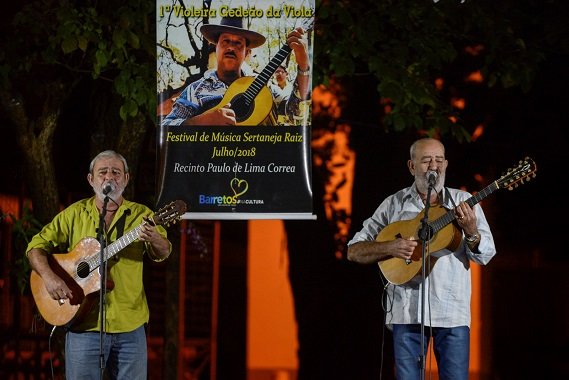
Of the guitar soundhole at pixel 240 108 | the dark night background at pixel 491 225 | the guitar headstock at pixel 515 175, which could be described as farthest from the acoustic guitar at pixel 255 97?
the dark night background at pixel 491 225

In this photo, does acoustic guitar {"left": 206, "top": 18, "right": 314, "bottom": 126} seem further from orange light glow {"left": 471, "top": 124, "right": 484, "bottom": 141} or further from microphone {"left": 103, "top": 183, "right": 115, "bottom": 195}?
orange light glow {"left": 471, "top": 124, "right": 484, "bottom": 141}

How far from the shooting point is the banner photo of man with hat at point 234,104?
21.7 ft

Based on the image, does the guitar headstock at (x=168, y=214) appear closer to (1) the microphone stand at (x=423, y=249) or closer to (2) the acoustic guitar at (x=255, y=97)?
(2) the acoustic guitar at (x=255, y=97)

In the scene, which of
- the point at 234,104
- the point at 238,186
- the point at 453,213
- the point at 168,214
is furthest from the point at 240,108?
the point at 453,213

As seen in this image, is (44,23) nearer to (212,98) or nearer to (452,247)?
(212,98)

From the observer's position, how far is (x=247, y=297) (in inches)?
391

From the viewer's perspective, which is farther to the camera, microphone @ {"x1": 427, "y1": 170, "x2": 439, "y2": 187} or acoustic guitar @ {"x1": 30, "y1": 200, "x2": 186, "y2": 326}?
acoustic guitar @ {"x1": 30, "y1": 200, "x2": 186, "y2": 326}

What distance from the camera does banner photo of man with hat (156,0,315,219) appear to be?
6609mm

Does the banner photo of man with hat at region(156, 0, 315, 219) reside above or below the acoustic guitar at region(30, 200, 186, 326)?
above

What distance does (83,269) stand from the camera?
19.6ft

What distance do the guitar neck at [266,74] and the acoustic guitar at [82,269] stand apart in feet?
3.50

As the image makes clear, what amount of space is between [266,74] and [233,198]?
0.84 m

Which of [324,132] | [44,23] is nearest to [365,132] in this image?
[324,132]

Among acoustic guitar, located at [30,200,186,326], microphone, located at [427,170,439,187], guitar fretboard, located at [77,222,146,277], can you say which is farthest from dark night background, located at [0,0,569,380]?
microphone, located at [427,170,439,187]
